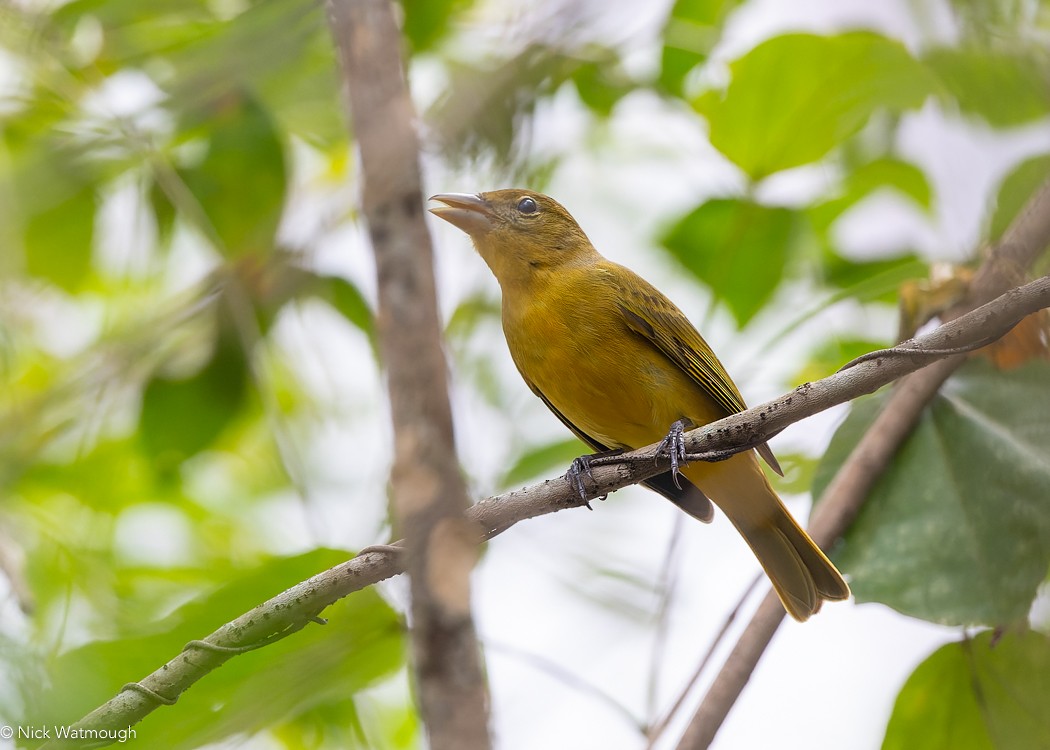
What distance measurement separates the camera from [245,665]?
2.11m

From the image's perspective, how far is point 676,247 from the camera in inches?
144

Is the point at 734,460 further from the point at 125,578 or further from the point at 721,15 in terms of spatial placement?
the point at 125,578

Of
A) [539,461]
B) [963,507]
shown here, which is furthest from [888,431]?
[539,461]

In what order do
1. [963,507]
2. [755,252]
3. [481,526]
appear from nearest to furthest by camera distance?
[481,526] → [963,507] → [755,252]

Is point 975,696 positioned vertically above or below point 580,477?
below

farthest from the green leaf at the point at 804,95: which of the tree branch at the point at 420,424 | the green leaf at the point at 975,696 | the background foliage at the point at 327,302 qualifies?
the tree branch at the point at 420,424

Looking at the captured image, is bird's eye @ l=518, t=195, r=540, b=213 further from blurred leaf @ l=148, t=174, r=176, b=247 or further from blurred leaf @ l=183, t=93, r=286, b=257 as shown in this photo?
blurred leaf @ l=148, t=174, r=176, b=247

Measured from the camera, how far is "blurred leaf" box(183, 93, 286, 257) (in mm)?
3271

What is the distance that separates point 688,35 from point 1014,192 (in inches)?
43.6

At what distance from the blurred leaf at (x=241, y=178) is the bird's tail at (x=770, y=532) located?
1592 mm

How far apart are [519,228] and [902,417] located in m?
1.66

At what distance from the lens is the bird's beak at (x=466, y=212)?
370 centimetres

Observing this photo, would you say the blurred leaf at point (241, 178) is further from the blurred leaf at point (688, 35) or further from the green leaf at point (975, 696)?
the green leaf at point (975, 696)

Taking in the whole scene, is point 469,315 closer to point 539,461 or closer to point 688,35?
point 539,461
